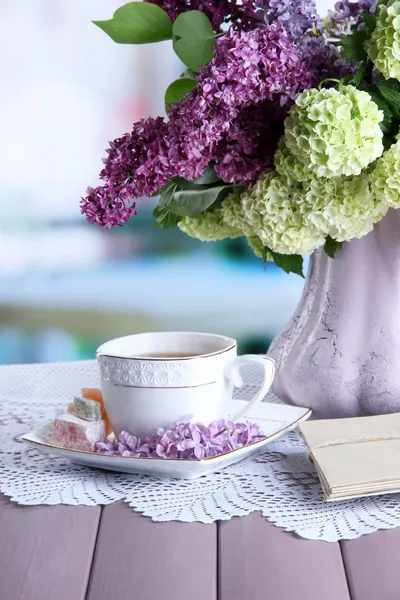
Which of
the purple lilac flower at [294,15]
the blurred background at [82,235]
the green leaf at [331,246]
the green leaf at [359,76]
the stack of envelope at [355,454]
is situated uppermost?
the purple lilac flower at [294,15]

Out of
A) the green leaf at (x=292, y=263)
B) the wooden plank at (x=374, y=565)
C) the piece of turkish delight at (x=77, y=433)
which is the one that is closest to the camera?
the wooden plank at (x=374, y=565)

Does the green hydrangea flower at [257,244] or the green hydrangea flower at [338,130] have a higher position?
the green hydrangea flower at [338,130]

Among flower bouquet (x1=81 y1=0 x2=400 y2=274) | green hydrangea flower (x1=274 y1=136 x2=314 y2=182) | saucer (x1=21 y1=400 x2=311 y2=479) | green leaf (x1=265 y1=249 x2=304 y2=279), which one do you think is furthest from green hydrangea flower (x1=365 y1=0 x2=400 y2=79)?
saucer (x1=21 y1=400 x2=311 y2=479)

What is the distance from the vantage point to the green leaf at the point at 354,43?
66 centimetres

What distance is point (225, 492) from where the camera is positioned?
62 cm

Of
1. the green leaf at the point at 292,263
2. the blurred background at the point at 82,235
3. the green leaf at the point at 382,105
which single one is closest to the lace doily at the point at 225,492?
the green leaf at the point at 292,263

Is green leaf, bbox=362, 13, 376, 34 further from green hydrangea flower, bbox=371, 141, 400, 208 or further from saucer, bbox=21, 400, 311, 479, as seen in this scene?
saucer, bbox=21, 400, 311, 479

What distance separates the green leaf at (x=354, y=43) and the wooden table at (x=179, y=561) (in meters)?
0.40

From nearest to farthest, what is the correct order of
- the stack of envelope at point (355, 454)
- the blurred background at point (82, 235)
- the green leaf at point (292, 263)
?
the stack of envelope at point (355, 454) < the green leaf at point (292, 263) < the blurred background at point (82, 235)

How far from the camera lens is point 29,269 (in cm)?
230

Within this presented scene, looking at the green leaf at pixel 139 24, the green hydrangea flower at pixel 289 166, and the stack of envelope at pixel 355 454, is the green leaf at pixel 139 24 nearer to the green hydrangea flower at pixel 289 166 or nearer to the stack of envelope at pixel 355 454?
the green hydrangea flower at pixel 289 166

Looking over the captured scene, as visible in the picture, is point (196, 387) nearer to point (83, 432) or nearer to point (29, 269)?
point (83, 432)

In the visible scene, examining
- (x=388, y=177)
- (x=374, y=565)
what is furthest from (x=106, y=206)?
(x=374, y=565)

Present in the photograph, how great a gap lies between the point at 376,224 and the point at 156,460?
1.06 ft
